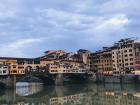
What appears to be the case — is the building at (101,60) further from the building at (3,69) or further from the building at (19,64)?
the building at (3,69)

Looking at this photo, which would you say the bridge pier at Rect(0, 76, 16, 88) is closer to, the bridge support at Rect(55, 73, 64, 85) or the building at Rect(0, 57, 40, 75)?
the building at Rect(0, 57, 40, 75)

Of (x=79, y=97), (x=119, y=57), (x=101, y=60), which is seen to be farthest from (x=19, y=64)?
(x=79, y=97)

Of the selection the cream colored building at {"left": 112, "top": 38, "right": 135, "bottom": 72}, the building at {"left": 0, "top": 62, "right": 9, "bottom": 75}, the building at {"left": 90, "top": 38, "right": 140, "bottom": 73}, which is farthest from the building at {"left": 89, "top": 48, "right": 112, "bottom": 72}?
the building at {"left": 0, "top": 62, "right": 9, "bottom": 75}

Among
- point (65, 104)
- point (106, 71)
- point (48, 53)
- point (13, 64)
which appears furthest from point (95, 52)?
point (65, 104)

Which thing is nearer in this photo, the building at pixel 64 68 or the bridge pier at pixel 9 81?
the bridge pier at pixel 9 81

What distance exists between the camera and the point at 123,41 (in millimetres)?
82438

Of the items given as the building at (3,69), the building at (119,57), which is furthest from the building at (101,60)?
the building at (3,69)

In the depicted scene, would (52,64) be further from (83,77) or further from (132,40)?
(132,40)

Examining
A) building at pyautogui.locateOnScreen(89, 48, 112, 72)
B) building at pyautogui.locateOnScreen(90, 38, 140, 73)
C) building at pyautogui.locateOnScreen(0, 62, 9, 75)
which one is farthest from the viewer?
building at pyautogui.locateOnScreen(89, 48, 112, 72)

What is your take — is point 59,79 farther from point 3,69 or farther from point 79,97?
point 79,97

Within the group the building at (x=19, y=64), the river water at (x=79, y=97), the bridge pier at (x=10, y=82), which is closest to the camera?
the river water at (x=79, y=97)

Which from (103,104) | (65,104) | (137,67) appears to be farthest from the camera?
(137,67)

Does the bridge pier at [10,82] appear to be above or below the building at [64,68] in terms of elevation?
below

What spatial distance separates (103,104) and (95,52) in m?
62.9
